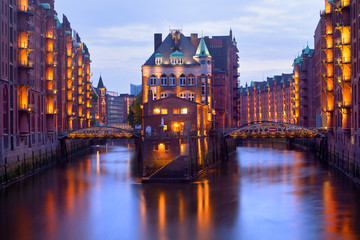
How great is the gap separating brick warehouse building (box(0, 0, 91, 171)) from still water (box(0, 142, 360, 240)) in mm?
5464

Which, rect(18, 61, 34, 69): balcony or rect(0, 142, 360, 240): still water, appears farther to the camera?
rect(18, 61, 34, 69): balcony

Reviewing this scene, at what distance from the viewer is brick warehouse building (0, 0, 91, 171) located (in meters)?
57.8

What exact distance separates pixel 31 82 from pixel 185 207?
106ft

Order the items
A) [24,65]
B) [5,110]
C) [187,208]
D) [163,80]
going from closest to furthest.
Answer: [187,208]
[5,110]
[24,65]
[163,80]

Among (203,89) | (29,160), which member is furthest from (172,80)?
(29,160)

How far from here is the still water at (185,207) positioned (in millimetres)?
37656

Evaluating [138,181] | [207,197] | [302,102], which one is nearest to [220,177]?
[138,181]

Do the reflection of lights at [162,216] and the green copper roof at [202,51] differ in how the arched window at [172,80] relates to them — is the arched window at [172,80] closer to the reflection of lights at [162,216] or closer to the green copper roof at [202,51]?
the green copper roof at [202,51]

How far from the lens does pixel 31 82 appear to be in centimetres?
6850

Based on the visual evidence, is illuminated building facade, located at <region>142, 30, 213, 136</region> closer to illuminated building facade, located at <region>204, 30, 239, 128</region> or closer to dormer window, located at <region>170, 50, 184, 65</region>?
dormer window, located at <region>170, 50, 184, 65</region>

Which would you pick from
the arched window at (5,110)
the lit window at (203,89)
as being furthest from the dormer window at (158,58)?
the arched window at (5,110)

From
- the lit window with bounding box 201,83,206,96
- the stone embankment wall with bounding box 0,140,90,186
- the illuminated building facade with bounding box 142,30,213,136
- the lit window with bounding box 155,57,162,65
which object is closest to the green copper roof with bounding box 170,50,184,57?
the illuminated building facade with bounding box 142,30,213,136

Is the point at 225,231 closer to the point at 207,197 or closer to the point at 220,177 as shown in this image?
the point at 207,197

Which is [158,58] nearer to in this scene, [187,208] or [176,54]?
[176,54]
